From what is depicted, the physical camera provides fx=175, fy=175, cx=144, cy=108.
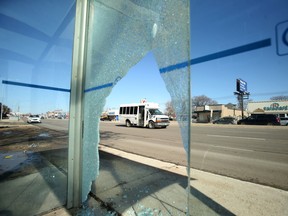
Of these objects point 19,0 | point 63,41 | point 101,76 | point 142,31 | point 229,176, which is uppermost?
point 19,0

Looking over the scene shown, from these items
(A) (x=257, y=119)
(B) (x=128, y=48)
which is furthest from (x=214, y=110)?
(B) (x=128, y=48)

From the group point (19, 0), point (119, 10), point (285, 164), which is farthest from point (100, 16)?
point (285, 164)

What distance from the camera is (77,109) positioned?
2.21m

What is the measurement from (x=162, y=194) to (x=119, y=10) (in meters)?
2.49

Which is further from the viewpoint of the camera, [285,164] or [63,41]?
[285,164]

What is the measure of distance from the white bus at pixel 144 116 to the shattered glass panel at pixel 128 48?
42.4ft

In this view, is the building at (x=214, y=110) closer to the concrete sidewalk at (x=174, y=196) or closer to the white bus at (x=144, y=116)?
the concrete sidewalk at (x=174, y=196)

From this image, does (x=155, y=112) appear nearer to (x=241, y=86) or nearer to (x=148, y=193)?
(x=148, y=193)

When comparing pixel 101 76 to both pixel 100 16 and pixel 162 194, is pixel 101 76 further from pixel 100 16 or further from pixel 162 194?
pixel 162 194

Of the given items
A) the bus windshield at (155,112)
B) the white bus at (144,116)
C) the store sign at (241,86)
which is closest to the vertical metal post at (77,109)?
the store sign at (241,86)

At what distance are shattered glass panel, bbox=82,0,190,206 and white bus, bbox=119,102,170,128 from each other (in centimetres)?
1294

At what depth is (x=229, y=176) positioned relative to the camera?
10.9 feet

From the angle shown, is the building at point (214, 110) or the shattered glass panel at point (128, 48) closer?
the shattered glass panel at point (128, 48)

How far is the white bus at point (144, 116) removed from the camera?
15291mm
